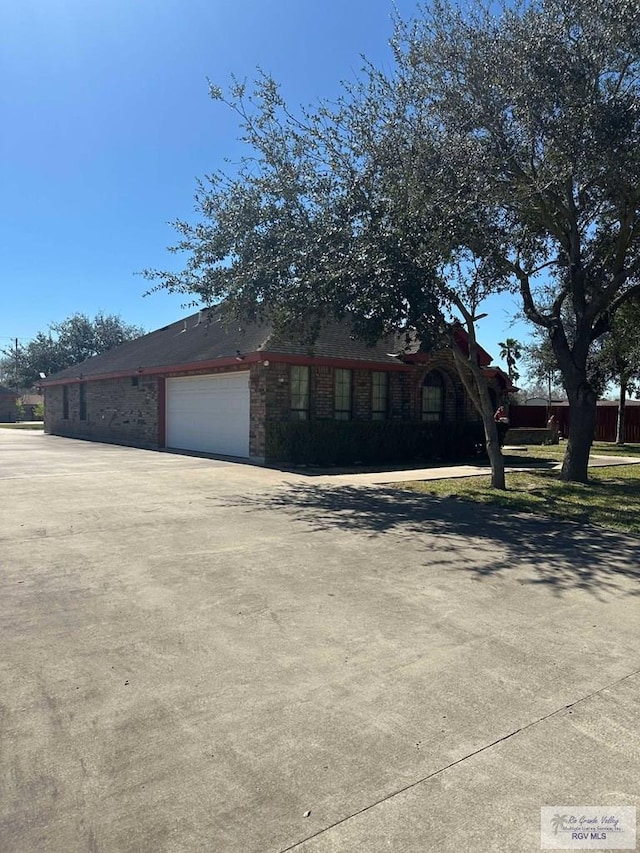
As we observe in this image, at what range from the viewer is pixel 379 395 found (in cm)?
1870

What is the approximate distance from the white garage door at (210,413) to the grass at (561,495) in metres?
6.62

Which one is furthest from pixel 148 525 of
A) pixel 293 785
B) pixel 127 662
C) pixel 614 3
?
pixel 614 3

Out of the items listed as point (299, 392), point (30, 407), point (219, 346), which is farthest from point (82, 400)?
point (30, 407)

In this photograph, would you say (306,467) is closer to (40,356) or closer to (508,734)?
(508,734)

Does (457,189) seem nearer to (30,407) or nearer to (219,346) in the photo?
(219,346)

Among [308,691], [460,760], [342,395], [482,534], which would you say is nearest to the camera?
[460,760]

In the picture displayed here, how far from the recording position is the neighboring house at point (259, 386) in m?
16.6

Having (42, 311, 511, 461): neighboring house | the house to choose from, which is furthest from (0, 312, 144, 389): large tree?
(42, 311, 511, 461): neighboring house

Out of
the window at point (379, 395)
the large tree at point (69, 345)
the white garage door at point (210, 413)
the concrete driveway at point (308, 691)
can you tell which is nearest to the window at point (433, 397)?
the window at point (379, 395)

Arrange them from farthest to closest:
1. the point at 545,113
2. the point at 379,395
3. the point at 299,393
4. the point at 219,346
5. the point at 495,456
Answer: the point at 219,346, the point at 379,395, the point at 299,393, the point at 495,456, the point at 545,113

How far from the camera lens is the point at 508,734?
319cm

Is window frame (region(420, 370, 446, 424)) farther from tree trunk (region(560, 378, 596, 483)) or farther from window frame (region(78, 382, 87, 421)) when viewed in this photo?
window frame (region(78, 382, 87, 421))

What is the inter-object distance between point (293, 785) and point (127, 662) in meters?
1.65

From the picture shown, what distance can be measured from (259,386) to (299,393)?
1.16 m
